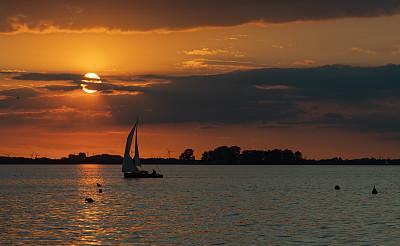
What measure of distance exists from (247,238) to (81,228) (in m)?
19.1

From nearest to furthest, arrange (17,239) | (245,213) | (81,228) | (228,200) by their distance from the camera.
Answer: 1. (17,239)
2. (81,228)
3. (245,213)
4. (228,200)

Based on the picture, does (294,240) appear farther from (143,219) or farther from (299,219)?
(143,219)

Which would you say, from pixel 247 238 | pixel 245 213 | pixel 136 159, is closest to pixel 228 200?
pixel 245 213

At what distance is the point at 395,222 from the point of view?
7438 cm

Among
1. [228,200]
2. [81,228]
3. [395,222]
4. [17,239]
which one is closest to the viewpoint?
[17,239]

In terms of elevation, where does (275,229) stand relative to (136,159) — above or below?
below

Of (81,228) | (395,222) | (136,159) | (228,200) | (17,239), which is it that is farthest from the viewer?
(136,159)

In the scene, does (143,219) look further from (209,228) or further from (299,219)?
(299,219)

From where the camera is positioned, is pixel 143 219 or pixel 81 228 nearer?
pixel 81 228

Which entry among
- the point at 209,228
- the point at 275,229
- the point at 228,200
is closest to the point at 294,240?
the point at 275,229

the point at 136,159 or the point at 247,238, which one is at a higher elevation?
the point at 136,159

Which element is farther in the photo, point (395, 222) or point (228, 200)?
point (228, 200)

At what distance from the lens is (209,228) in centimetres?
6800

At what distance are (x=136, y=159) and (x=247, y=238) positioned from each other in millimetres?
134472
